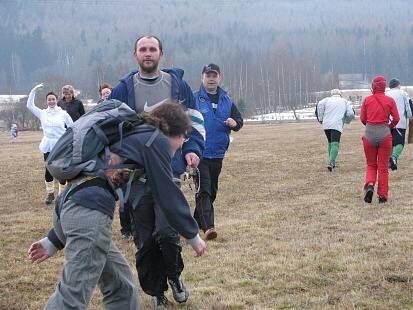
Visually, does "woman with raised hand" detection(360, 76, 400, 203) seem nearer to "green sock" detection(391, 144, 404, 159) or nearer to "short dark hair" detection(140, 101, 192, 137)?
"green sock" detection(391, 144, 404, 159)

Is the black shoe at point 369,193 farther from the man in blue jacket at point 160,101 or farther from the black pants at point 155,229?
the black pants at point 155,229

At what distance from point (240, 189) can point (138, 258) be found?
7760mm

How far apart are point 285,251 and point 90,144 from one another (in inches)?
149

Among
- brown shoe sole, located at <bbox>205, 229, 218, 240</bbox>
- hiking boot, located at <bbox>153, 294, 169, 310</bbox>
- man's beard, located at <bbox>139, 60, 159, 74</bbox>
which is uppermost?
man's beard, located at <bbox>139, 60, 159, 74</bbox>

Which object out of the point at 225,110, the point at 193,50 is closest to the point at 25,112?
the point at 225,110

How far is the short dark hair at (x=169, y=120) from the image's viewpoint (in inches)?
144

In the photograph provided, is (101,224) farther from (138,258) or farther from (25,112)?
(25,112)

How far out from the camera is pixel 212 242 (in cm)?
745

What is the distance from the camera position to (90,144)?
3.38 metres

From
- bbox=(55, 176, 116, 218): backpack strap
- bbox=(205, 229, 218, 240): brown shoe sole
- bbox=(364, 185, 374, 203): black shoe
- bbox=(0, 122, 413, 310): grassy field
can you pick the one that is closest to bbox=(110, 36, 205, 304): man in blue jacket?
bbox=(0, 122, 413, 310): grassy field

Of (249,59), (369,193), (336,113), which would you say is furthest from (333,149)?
(249,59)

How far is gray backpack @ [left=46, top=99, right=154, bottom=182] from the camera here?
3.37 m

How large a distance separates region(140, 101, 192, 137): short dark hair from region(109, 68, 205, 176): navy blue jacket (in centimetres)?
136

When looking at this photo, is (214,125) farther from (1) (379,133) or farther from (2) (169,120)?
(2) (169,120)
